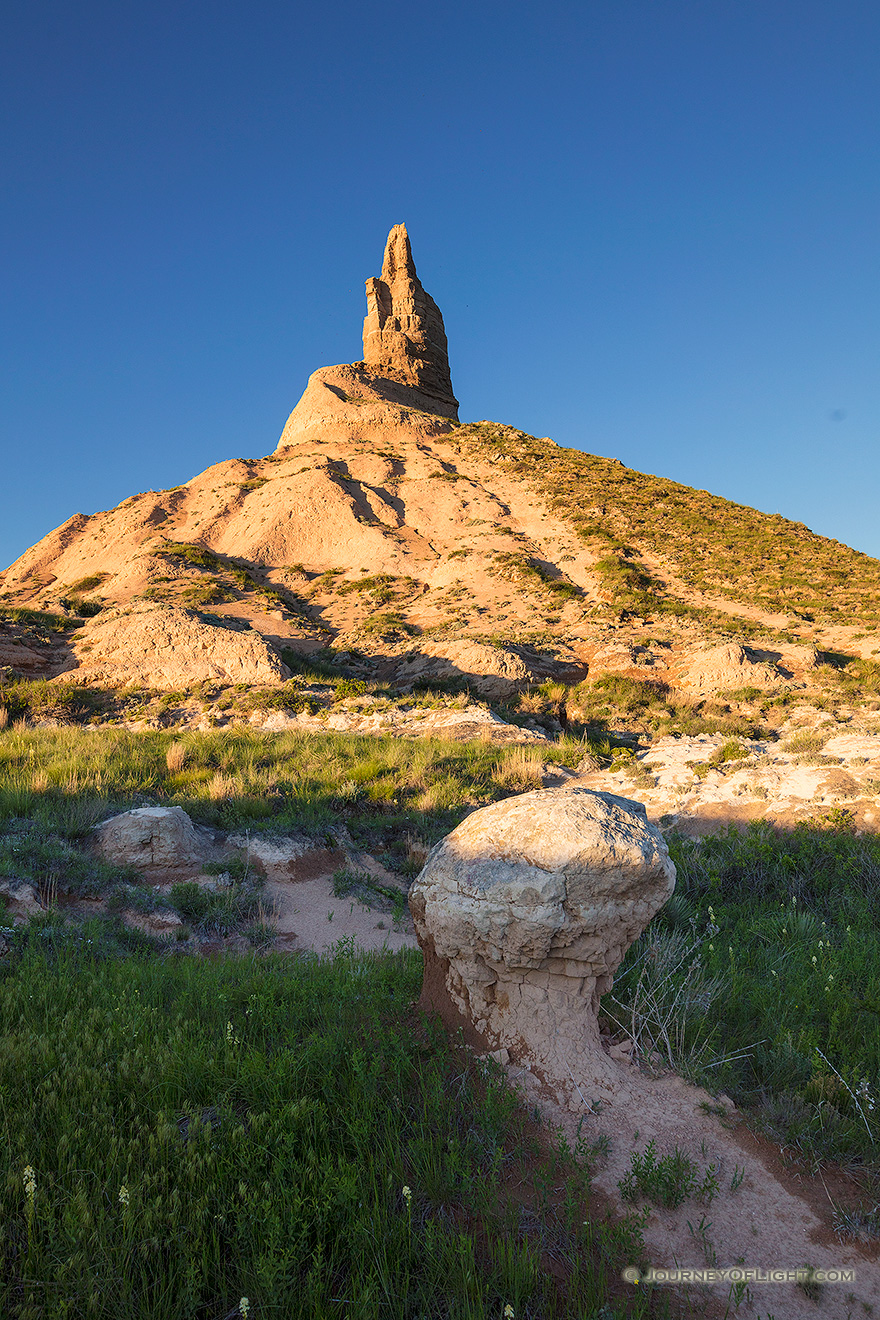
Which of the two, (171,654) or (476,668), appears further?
(476,668)

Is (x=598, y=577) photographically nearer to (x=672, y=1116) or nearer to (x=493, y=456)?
(x=493, y=456)

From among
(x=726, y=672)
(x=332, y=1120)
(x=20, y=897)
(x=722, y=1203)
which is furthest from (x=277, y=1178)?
(x=726, y=672)

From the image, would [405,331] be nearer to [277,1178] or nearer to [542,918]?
[542,918]

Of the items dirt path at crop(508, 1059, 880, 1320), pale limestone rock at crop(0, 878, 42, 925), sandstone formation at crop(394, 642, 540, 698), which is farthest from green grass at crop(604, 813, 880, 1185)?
sandstone formation at crop(394, 642, 540, 698)

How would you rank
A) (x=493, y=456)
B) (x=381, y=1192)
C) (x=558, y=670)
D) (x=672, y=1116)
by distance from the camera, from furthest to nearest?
(x=493, y=456), (x=558, y=670), (x=672, y=1116), (x=381, y=1192)

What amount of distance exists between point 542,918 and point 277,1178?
5.24ft

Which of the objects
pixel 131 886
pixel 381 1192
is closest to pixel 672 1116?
pixel 381 1192

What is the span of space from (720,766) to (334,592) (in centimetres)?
2562

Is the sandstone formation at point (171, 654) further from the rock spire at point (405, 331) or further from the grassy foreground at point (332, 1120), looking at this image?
the rock spire at point (405, 331)

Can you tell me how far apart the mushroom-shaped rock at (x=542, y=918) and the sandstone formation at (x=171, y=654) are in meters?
15.8

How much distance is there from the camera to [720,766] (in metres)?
11.4

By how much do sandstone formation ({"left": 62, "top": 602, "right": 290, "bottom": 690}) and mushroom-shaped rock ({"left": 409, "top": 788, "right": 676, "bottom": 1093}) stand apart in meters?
15.8

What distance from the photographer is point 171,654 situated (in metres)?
19.5

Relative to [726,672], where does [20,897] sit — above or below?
below
